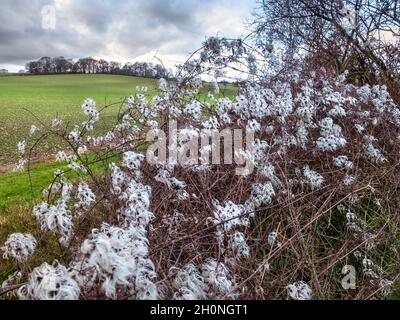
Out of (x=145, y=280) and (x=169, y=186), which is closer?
(x=145, y=280)

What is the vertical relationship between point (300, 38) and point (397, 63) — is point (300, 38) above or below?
above

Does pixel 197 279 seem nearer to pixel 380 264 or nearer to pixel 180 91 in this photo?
pixel 380 264

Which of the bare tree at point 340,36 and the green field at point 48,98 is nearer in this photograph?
the bare tree at point 340,36

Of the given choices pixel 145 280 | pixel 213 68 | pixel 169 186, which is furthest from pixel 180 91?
pixel 145 280

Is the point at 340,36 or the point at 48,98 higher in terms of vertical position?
the point at 48,98

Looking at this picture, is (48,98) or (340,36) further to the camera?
(48,98)

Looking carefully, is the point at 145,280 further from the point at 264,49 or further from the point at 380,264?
the point at 264,49

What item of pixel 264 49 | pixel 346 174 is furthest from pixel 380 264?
pixel 264 49

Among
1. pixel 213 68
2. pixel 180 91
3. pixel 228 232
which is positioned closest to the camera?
pixel 228 232

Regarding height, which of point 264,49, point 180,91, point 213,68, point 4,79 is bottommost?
point 180,91

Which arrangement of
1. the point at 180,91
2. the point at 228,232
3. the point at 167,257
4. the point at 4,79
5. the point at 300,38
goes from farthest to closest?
the point at 4,79 < the point at 300,38 < the point at 180,91 < the point at 228,232 < the point at 167,257

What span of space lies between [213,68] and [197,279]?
426 centimetres

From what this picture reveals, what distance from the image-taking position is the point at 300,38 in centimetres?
877

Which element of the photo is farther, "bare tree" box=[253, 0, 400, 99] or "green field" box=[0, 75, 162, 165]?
"green field" box=[0, 75, 162, 165]
